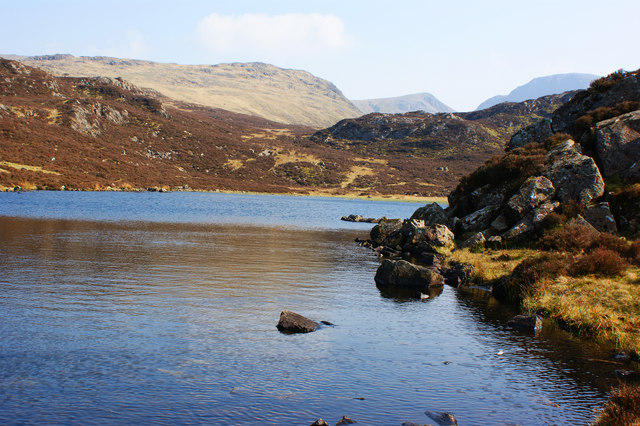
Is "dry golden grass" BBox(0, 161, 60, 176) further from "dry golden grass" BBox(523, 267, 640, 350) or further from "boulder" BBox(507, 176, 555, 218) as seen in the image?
"dry golden grass" BBox(523, 267, 640, 350)

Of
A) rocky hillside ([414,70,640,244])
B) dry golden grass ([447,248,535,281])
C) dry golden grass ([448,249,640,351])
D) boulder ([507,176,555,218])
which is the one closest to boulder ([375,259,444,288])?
dry golden grass ([447,248,535,281])

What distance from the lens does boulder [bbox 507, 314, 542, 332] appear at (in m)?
24.2

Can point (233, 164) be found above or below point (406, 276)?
above

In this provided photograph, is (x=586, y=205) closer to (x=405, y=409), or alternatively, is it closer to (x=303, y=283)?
(x=303, y=283)

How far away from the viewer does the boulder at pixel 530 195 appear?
140 feet

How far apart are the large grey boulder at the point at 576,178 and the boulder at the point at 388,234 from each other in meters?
19.7

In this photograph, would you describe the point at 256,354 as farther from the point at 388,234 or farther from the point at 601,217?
the point at 388,234

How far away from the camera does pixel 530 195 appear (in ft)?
141

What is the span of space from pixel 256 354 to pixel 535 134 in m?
54.2

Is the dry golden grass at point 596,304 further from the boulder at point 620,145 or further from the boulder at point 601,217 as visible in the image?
the boulder at point 620,145

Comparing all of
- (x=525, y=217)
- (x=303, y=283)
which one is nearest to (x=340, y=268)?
(x=303, y=283)

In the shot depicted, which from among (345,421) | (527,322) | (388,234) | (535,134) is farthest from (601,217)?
(345,421)

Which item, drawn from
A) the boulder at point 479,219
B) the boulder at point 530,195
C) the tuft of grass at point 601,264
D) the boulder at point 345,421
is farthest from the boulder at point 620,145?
the boulder at point 345,421

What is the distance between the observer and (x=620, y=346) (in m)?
21.5
